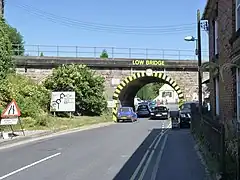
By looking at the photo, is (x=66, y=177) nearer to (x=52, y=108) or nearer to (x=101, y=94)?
(x=52, y=108)

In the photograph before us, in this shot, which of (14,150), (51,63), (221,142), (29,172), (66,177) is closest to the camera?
(221,142)

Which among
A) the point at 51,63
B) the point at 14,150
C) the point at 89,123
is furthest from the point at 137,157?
the point at 51,63

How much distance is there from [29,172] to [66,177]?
51.9 inches

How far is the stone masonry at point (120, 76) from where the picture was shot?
45.8 m

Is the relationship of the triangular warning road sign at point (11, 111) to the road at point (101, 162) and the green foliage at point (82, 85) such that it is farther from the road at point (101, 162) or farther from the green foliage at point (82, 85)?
the green foliage at point (82, 85)

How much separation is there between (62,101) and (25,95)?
A: 3045mm

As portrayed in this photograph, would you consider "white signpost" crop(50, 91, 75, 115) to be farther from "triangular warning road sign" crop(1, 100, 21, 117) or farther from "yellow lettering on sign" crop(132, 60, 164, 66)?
"triangular warning road sign" crop(1, 100, 21, 117)

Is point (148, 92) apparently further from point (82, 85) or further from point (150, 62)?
point (82, 85)

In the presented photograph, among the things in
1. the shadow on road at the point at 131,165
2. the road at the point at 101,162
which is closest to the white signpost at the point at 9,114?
the road at the point at 101,162

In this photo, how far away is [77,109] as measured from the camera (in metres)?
41.4

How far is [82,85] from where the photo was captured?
40250 mm

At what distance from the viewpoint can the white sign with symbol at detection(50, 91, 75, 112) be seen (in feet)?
116

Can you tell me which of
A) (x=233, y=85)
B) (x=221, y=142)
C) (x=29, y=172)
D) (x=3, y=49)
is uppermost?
(x=3, y=49)

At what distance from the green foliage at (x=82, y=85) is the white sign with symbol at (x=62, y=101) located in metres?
3.56
